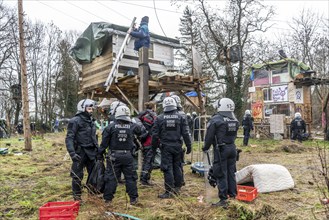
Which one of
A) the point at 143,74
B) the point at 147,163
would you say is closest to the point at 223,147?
the point at 147,163

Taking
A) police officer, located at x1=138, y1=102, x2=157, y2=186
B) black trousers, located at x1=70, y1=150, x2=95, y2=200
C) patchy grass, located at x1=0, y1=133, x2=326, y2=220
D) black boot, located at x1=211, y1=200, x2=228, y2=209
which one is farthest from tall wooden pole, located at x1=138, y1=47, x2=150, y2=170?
black boot, located at x1=211, y1=200, x2=228, y2=209

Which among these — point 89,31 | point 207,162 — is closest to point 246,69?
point 89,31

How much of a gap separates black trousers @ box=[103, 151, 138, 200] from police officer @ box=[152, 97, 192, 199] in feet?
2.76

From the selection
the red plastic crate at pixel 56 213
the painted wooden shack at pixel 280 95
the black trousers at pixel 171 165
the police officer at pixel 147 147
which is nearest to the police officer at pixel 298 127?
the painted wooden shack at pixel 280 95

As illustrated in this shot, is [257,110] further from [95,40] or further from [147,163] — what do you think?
[147,163]

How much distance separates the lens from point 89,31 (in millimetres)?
11414

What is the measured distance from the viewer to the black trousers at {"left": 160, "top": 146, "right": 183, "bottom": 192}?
6562 millimetres

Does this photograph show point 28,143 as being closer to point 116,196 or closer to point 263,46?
point 116,196

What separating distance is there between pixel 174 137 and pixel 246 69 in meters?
23.2

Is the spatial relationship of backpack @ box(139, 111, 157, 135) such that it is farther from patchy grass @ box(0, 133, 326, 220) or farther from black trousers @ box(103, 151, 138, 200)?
black trousers @ box(103, 151, 138, 200)

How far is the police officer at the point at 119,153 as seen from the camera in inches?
230

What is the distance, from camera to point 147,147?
25.7 ft

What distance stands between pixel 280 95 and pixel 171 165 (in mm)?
18642

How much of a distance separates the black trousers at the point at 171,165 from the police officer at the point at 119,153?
0.83 m
